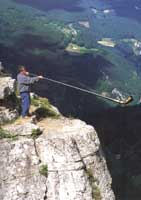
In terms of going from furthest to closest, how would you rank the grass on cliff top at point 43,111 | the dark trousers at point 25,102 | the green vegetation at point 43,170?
1. the grass on cliff top at point 43,111
2. the dark trousers at point 25,102
3. the green vegetation at point 43,170

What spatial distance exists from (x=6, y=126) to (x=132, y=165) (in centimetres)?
4883

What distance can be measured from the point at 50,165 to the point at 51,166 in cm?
9

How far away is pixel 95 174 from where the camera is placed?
3170 cm

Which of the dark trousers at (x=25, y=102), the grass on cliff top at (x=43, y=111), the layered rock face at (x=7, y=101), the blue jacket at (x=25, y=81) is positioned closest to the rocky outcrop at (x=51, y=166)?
the layered rock face at (x=7, y=101)

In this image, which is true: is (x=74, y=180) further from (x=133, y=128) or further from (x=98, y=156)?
(x=133, y=128)

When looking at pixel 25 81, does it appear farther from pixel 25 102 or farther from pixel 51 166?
pixel 51 166

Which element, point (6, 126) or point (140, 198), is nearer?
point (6, 126)

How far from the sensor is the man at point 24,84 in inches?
1351

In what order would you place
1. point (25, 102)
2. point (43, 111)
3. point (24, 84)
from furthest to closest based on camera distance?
point (43, 111) → point (25, 102) → point (24, 84)

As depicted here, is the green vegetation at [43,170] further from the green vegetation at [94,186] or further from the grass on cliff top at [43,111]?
the grass on cliff top at [43,111]

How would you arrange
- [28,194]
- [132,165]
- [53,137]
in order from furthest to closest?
[132,165], [53,137], [28,194]

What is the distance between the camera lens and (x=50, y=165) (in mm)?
30125

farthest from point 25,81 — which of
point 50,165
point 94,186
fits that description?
point 94,186

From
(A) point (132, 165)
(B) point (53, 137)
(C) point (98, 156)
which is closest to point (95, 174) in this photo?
(C) point (98, 156)
